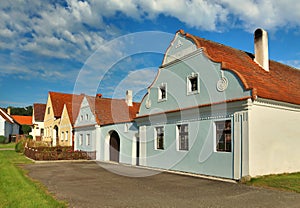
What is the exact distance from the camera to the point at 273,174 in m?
12.3

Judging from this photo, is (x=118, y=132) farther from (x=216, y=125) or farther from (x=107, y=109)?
(x=216, y=125)

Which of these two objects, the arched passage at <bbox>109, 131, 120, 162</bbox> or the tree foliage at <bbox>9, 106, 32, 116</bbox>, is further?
the tree foliage at <bbox>9, 106, 32, 116</bbox>

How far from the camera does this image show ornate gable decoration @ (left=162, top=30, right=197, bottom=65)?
15523mm

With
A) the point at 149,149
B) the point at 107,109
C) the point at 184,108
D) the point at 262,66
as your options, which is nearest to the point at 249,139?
the point at 184,108

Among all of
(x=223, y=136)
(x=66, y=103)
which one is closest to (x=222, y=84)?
(x=223, y=136)

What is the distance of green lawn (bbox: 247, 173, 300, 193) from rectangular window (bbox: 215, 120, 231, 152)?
6.30 ft

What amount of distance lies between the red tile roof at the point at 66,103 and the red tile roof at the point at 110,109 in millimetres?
4890

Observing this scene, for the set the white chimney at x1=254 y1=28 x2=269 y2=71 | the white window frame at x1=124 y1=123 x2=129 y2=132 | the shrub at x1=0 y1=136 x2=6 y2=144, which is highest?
the white chimney at x1=254 y1=28 x2=269 y2=71

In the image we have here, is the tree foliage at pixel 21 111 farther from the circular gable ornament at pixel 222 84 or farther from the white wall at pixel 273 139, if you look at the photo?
the white wall at pixel 273 139

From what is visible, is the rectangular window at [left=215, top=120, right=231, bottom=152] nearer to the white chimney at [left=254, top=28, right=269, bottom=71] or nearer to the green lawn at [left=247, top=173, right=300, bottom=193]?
the green lawn at [left=247, top=173, right=300, bottom=193]

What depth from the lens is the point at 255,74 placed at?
13836mm

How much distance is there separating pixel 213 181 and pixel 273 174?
260 centimetres

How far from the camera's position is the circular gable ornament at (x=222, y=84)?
13008 millimetres

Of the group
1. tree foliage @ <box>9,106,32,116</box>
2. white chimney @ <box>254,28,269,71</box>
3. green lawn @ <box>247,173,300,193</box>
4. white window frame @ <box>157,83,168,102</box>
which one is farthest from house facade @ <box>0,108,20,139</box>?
tree foliage @ <box>9,106,32,116</box>
